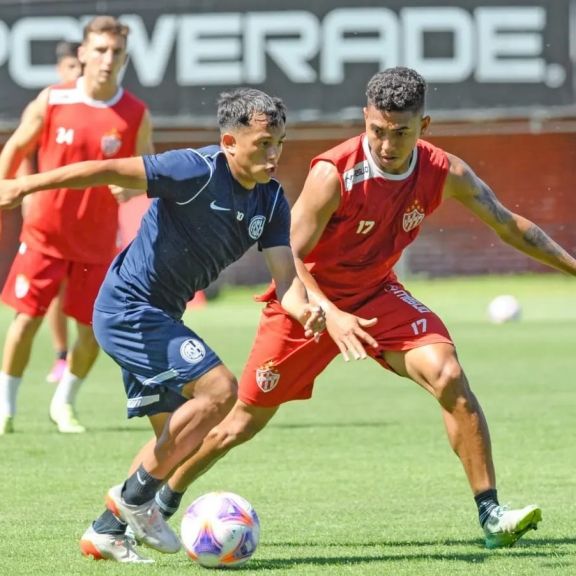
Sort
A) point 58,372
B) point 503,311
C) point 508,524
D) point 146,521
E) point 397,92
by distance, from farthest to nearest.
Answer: point 503,311 < point 58,372 < point 397,92 < point 508,524 < point 146,521

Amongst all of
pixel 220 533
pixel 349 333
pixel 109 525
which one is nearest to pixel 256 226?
pixel 349 333

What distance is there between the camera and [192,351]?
20.6 ft

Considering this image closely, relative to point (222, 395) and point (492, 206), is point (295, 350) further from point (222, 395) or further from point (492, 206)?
point (492, 206)

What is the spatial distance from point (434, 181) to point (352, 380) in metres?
8.02

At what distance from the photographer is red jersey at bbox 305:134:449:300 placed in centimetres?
705

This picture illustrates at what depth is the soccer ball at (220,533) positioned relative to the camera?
6199 millimetres

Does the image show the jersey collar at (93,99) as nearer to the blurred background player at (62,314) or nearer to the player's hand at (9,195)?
the blurred background player at (62,314)

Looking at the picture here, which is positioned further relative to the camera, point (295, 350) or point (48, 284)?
point (48, 284)

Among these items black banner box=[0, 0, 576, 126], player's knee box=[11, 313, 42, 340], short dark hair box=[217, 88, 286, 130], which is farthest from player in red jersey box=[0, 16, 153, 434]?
black banner box=[0, 0, 576, 126]

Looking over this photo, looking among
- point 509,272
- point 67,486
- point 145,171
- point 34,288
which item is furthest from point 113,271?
point 509,272

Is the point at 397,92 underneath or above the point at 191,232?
above

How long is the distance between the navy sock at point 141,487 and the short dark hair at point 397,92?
6.74 feet

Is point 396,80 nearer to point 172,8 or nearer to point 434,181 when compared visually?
point 434,181

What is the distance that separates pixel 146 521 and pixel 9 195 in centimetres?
157
